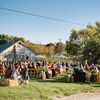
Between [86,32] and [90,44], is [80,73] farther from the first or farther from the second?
[86,32]

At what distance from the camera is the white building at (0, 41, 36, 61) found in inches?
2558

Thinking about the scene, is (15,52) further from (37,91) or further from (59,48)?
(37,91)

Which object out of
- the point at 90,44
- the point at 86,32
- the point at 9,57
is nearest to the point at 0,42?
the point at 9,57

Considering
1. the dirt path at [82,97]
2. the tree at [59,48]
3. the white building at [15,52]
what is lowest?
the dirt path at [82,97]

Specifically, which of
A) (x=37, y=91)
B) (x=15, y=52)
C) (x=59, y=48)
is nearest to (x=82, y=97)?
(x=37, y=91)

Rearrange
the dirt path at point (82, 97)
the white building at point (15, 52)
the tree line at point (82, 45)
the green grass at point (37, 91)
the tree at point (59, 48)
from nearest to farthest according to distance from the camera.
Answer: the green grass at point (37, 91) < the dirt path at point (82, 97) < the tree line at point (82, 45) < the white building at point (15, 52) < the tree at point (59, 48)

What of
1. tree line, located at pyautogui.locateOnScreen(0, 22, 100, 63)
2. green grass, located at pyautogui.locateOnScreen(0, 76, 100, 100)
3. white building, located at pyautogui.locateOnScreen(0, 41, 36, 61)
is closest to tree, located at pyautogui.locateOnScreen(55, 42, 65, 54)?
tree line, located at pyautogui.locateOnScreen(0, 22, 100, 63)

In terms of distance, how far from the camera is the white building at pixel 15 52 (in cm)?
6497

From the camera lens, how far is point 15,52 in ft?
221

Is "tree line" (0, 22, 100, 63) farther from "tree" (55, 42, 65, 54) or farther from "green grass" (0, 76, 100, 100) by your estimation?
"green grass" (0, 76, 100, 100)

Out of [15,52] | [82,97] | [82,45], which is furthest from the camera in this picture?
[82,45]

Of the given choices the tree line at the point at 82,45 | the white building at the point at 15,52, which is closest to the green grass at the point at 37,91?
the tree line at the point at 82,45

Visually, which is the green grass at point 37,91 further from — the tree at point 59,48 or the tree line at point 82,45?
the tree at point 59,48

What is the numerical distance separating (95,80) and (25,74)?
5.40 m
